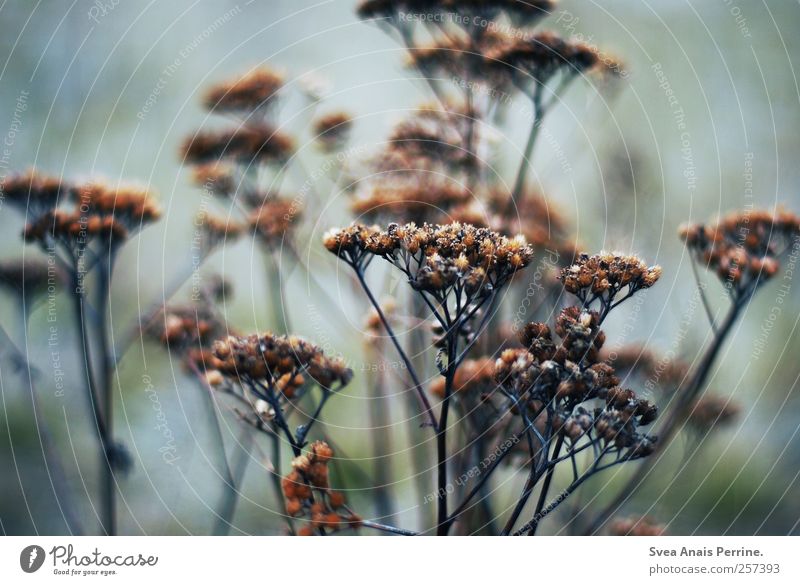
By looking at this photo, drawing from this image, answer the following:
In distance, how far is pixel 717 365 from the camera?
1158 millimetres

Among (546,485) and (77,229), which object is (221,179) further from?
(546,485)

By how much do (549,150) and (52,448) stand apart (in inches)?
35.2

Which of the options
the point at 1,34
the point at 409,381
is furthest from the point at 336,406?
the point at 1,34

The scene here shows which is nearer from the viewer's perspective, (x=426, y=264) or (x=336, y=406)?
(x=426, y=264)

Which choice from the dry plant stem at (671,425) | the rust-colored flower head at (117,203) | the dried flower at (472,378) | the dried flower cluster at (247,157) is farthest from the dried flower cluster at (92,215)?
the dry plant stem at (671,425)

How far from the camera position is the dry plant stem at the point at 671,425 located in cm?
109

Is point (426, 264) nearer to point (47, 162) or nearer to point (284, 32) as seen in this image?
point (284, 32)

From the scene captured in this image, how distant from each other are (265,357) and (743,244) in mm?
718

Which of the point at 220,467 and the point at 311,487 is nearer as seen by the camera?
the point at 311,487

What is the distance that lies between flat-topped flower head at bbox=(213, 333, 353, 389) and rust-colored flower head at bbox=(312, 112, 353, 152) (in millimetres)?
360

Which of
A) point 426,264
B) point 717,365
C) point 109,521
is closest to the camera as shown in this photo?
point 426,264

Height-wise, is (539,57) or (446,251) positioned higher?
(539,57)

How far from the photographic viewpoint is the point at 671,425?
1.11 metres

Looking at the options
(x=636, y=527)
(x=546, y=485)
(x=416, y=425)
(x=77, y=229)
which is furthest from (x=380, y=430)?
(x=77, y=229)
